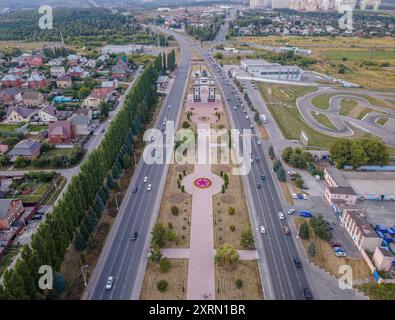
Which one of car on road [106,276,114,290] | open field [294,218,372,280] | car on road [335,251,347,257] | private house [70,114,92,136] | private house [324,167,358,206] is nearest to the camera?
car on road [106,276,114,290]

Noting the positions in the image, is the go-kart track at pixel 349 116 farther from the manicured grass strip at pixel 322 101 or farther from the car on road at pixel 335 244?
the car on road at pixel 335 244

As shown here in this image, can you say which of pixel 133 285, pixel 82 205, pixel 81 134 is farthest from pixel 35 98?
pixel 133 285

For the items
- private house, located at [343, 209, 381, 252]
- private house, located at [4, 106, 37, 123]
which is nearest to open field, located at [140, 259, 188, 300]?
private house, located at [343, 209, 381, 252]

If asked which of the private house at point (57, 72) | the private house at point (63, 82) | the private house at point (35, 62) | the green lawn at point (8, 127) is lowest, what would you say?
the green lawn at point (8, 127)

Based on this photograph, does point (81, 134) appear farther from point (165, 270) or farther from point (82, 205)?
point (165, 270)

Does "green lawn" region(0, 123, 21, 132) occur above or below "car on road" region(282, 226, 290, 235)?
above

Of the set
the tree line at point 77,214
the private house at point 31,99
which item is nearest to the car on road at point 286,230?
the tree line at point 77,214

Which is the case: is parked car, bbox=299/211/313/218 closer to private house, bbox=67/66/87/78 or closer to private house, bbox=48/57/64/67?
private house, bbox=67/66/87/78
